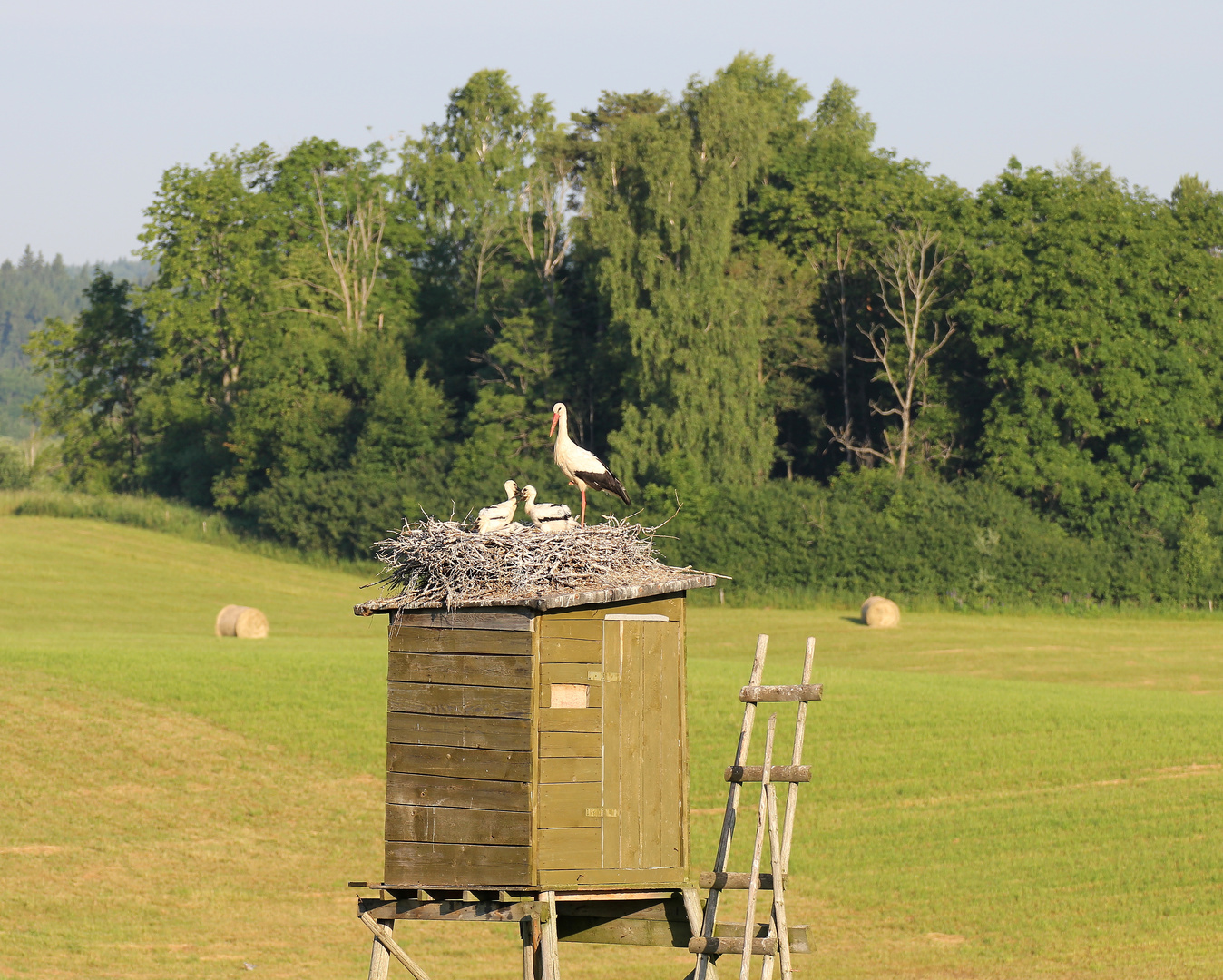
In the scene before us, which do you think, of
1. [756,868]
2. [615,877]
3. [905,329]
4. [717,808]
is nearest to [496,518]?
[615,877]

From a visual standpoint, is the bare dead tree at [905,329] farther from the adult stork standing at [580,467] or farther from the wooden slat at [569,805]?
the wooden slat at [569,805]

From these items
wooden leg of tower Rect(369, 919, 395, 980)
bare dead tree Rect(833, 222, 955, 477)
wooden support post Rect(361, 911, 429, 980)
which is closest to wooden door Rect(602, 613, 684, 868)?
wooden support post Rect(361, 911, 429, 980)

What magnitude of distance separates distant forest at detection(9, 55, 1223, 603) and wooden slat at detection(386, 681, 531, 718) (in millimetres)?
48625

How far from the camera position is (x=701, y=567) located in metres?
62.5

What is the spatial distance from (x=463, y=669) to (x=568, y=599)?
1.02 m

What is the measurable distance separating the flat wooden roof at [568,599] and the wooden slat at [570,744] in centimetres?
92

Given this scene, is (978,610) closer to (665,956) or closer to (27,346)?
(665,956)

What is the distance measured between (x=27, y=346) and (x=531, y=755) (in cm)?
7713

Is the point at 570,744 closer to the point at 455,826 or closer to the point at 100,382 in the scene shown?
the point at 455,826

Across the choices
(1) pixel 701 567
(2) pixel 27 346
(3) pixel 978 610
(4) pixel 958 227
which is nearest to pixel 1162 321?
(4) pixel 958 227

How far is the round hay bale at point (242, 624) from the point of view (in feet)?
141

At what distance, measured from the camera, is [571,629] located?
38.5 ft

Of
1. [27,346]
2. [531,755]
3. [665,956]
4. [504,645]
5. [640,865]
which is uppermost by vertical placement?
[27,346]

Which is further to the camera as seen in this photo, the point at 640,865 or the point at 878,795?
the point at 878,795
